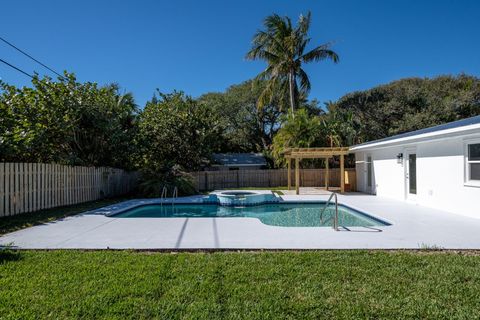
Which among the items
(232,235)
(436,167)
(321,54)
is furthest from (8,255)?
(321,54)

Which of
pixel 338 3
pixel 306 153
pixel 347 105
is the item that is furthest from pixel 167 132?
pixel 347 105

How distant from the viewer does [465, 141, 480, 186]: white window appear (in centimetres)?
826

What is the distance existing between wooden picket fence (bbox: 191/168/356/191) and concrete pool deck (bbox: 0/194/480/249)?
12.0 meters

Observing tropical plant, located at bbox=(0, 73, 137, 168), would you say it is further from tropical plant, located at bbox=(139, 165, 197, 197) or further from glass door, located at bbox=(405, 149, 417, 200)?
glass door, located at bbox=(405, 149, 417, 200)

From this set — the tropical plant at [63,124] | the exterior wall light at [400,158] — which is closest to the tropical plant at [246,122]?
the tropical plant at [63,124]

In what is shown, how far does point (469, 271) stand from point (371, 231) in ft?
8.59

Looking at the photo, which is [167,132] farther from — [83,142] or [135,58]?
[83,142]

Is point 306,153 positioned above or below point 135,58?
below

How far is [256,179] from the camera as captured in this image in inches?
837

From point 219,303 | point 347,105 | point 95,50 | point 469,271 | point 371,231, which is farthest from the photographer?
point 347,105

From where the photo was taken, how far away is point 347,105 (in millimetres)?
29344

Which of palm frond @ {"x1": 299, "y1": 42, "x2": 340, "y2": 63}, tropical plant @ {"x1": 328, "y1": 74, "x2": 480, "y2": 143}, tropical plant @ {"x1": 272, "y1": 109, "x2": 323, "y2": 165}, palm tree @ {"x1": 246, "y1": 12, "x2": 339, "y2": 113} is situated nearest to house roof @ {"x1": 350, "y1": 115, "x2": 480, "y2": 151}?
tropical plant @ {"x1": 272, "y1": 109, "x2": 323, "y2": 165}

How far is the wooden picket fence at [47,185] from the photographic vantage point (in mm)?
8898

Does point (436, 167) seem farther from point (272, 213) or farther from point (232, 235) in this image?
point (232, 235)
